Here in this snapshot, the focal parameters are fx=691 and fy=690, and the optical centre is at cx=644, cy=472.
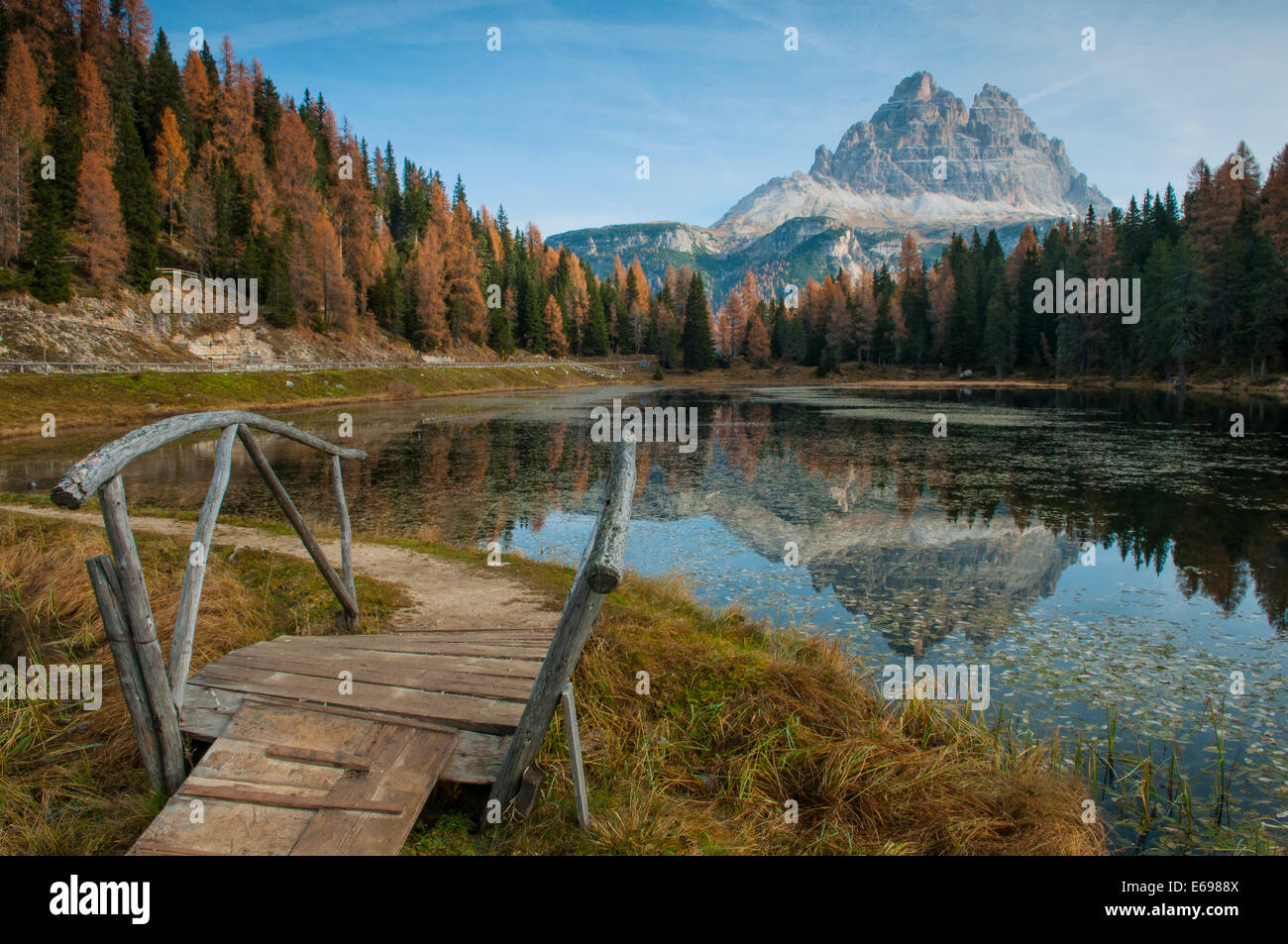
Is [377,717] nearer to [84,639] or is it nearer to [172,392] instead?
[84,639]

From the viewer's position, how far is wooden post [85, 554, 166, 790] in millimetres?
3857

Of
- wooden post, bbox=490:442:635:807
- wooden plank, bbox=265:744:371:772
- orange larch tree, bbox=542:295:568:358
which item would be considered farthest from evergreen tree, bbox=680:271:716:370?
wooden post, bbox=490:442:635:807

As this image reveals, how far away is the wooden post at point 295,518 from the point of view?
20.8 feet

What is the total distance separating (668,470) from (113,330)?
4394 cm

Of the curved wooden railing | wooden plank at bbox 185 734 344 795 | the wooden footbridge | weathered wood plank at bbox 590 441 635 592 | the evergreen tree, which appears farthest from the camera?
the evergreen tree

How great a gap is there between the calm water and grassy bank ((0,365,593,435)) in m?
6.36

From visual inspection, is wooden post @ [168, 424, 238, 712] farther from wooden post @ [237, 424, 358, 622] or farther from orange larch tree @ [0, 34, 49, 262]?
orange larch tree @ [0, 34, 49, 262]

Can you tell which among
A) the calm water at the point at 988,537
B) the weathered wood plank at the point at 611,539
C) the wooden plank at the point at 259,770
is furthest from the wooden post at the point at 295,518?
the calm water at the point at 988,537

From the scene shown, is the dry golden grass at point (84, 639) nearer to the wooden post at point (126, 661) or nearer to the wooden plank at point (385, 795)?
the wooden post at point (126, 661)

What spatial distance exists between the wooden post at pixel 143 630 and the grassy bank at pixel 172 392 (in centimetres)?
3629

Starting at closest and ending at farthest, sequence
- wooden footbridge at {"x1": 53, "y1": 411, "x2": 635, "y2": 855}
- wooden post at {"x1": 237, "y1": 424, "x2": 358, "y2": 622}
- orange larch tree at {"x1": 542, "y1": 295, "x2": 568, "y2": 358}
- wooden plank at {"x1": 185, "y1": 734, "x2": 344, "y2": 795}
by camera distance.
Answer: wooden footbridge at {"x1": 53, "y1": 411, "x2": 635, "y2": 855}
wooden plank at {"x1": 185, "y1": 734, "x2": 344, "y2": 795}
wooden post at {"x1": 237, "y1": 424, "x2": 358, "y2": 622}
orange larch tree at {"x1": 542, "y1": 295, "x2": 568, "y2": 358}

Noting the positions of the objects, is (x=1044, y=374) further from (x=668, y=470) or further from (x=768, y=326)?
(x=668, y=470)

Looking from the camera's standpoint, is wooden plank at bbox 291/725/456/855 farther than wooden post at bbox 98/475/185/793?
No
